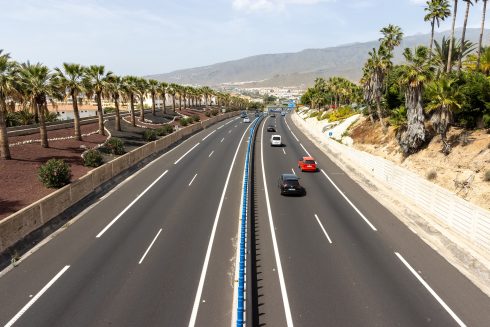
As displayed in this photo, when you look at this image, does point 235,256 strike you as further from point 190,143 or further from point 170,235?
point 190,143

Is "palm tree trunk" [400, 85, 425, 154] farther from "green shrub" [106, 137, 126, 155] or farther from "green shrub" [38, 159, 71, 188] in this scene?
"green shrub" [38, 159, 71, 188]

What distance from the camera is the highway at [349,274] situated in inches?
486

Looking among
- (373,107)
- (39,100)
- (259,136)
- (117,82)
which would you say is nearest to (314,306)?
(39,100)

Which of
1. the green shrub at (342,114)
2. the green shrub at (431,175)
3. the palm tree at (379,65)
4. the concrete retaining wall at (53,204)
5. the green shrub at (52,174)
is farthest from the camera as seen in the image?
the green shrub at (342,114)

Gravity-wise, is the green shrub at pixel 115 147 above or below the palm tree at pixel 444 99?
below

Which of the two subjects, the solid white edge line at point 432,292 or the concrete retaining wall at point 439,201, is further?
the concrete retaining wall at point 439,201

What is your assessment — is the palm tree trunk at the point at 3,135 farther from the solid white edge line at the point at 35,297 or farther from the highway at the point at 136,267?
the solid white edge line at the point at 35,297

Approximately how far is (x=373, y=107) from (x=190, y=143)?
2868 centimetres

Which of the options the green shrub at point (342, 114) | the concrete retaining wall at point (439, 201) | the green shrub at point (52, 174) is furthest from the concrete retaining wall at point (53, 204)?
the green shrub at point (342, 114)

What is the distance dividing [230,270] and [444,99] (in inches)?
1023

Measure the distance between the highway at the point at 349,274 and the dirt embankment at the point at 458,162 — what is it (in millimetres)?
7230

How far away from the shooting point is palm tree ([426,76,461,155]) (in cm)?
3072

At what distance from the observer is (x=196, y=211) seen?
23.3 meters

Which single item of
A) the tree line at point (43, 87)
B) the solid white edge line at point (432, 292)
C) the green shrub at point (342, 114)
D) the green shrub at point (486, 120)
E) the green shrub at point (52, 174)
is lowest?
Result: the solid white edge line at point (432, 292)
